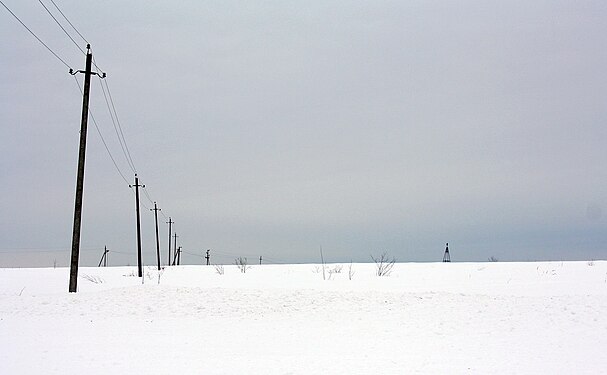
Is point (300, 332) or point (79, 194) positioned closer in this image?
point (300, 332)

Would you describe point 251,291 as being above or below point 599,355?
above

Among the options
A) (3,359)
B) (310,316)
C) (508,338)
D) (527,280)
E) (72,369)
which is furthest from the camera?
(527,280)

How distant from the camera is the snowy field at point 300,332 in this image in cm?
988

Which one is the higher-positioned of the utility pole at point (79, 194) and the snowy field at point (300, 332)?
the utility pole at point (79, 194)

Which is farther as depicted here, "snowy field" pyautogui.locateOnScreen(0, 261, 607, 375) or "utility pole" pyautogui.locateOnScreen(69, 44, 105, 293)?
"utility pole" pyautogui.locateOnScreen(69, 44, 105, 293)

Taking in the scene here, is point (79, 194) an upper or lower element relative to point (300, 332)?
upper

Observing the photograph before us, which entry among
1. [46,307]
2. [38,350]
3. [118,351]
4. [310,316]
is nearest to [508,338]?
[310,316]

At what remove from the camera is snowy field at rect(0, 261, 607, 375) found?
988 centimetres

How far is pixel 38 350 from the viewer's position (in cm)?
1081

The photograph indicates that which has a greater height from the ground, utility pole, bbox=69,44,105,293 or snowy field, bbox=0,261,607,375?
utility pole, bbox=69,44,105,293

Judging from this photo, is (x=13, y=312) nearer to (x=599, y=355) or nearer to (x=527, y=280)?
(x=599, y=355)

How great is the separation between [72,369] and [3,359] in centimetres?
150

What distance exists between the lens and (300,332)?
13.0m

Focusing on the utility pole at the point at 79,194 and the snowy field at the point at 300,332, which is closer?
the snowy field at the point at 300,332
